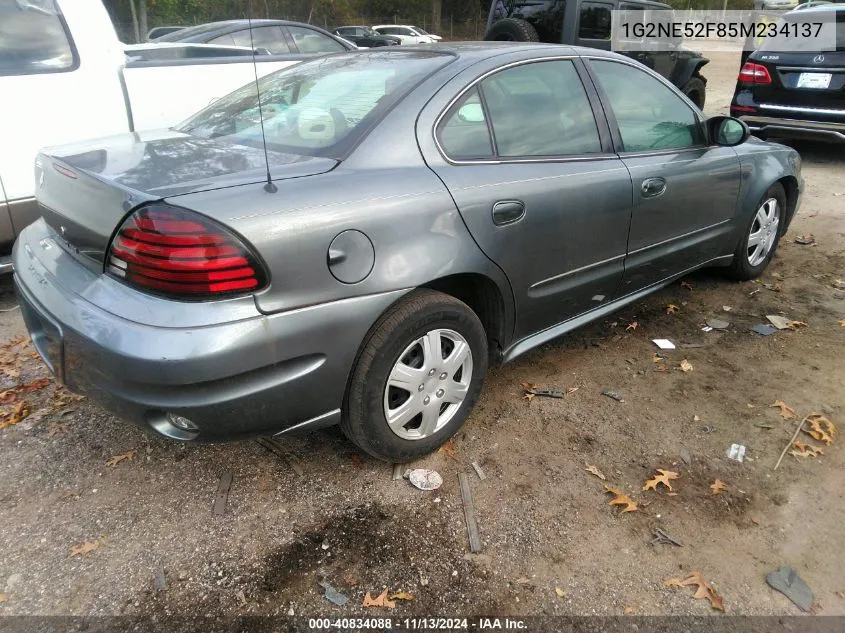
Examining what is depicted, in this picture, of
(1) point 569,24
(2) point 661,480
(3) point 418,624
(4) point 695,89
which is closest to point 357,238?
(3) point 418,624

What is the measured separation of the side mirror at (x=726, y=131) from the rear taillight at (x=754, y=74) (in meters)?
4.58

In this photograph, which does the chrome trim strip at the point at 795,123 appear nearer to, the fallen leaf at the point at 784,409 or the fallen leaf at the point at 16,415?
the fallen leaf at the point at 784,409

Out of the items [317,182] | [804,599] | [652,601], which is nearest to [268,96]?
[317,182]

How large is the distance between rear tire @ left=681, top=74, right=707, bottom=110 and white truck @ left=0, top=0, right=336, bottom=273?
8.43 meters

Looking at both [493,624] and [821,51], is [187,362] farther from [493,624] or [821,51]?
[821,51]

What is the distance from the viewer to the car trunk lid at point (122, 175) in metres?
2.05

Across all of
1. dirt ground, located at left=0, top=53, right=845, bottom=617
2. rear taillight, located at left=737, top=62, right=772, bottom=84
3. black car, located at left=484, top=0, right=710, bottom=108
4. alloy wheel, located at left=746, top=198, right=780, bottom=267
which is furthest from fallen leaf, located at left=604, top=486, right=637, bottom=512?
black car, located at left=484, top=0, right=710, bottom=108

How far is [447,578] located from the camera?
2.13 meters

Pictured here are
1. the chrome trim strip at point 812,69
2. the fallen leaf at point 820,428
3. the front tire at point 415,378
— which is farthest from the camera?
the chrome trim strip at point 812,69

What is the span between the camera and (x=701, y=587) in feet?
6.89

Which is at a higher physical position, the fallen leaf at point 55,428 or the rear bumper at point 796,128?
the rear bumper at point 796,128

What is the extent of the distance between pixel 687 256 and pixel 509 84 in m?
1.65

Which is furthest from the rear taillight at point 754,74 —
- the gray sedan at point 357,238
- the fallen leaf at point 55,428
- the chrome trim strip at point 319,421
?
the fallen leaf at point 55,428

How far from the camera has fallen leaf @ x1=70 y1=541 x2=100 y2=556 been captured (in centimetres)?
222
